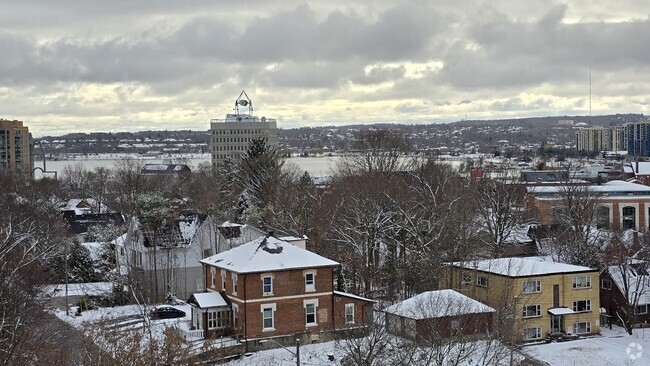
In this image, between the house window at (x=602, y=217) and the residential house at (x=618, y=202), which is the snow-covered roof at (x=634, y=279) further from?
the residential house at (x=618, y=202)

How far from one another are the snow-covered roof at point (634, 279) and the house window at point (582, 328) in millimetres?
3148

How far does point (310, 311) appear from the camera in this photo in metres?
41.8

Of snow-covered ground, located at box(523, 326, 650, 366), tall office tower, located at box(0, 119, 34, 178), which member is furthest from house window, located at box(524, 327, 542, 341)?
tall office tower, located at box(0, 119, 34, 178)

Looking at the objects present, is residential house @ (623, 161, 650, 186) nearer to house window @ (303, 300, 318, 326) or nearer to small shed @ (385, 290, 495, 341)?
small shed @ (385, 290, 495, 341)

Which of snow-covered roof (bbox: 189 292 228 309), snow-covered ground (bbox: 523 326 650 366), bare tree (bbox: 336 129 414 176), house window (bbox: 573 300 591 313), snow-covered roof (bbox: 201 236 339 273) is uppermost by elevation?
bare tree (bbox: 336 129 414 176)

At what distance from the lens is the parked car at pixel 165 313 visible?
148 feet

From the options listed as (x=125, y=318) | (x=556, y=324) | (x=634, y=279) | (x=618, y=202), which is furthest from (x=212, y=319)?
(x=618, y=202)

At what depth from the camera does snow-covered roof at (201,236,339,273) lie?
41.1 m

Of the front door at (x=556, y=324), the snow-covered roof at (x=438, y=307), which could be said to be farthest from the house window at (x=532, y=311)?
the snow-covered roof at (x=438, y=307)

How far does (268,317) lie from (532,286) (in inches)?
551

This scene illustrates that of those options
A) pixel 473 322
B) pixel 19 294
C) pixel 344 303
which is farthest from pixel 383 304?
pixel 19 294

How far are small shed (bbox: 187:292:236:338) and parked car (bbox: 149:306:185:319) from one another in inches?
144

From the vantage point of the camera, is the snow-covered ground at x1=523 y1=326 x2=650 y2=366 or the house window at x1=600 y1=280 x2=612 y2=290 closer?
the snow-covered ground at x1=523 y1=326 x2=650 y2=366

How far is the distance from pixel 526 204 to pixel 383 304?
46.4 metres
